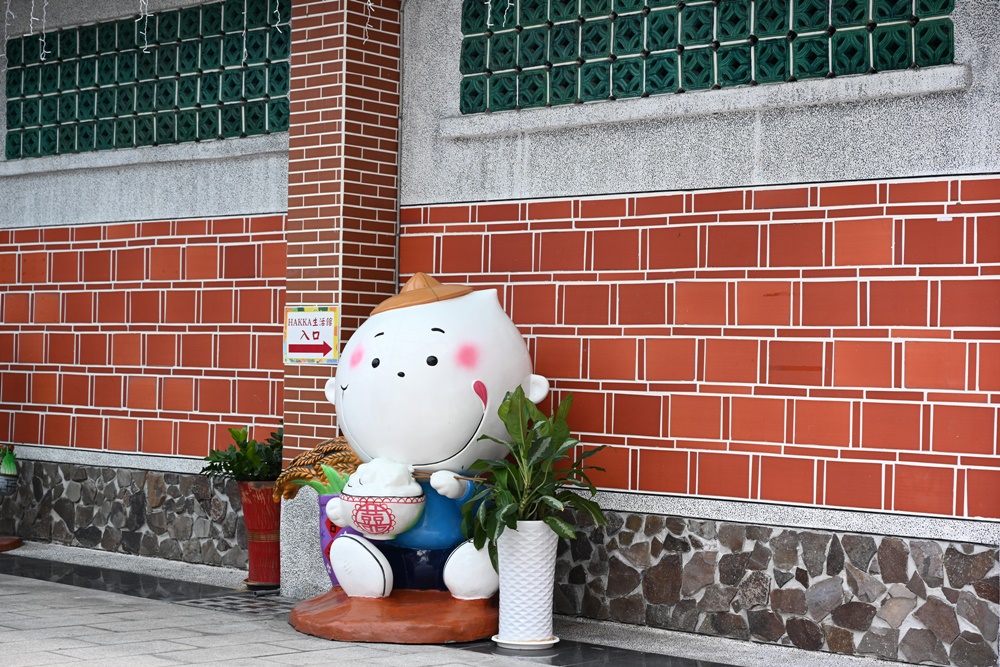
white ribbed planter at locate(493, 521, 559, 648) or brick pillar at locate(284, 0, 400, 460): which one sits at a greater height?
brick pillar at locate(284, 0, 400, 460)

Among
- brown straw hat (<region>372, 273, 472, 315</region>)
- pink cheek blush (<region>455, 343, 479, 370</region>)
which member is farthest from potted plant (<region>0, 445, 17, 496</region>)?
pink cheek blush (<region>455, 343, 479, 370</region>)

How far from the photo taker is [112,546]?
437 inches

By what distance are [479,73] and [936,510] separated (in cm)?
402

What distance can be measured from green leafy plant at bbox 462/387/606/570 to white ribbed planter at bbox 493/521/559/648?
8 centimetres

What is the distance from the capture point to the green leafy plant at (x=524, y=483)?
25.0 ft

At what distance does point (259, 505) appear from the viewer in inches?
375

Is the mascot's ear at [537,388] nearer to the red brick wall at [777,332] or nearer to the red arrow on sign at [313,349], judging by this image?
the red brick wall at [777,332]

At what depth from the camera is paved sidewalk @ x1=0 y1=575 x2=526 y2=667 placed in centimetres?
708

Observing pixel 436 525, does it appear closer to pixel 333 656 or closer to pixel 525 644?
pixel 525 644

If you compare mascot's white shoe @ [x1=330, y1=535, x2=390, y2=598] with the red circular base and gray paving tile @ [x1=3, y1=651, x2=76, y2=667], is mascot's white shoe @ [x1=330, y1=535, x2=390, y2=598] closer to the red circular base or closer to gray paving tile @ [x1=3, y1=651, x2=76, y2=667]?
the red circular base

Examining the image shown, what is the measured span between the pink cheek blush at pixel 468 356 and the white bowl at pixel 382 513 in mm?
773

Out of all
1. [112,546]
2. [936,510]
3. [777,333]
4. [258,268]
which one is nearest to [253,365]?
[258,268]

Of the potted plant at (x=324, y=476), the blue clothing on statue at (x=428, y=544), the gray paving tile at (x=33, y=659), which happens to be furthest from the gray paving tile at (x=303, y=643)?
the gray paving tile at (x=33, y=659)

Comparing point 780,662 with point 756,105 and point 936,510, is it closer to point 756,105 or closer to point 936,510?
point 936,510
